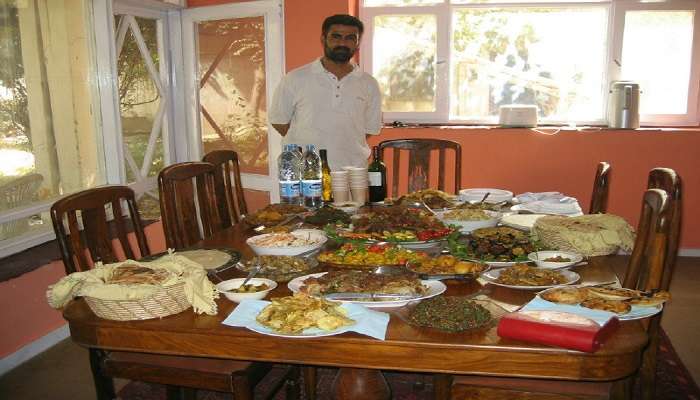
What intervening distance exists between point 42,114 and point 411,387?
2.38 meters

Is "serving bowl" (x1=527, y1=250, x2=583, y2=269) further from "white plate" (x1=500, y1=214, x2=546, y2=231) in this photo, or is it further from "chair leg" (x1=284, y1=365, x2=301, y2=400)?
"chair leg" (x1=284, y1=365, x2=301, y2=400)

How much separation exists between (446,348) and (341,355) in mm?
202

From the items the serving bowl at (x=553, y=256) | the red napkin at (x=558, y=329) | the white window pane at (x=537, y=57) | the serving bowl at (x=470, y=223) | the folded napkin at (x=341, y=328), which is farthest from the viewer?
the white window pane at (x=537, y=57)

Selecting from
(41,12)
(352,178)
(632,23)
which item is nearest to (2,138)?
(41,12)

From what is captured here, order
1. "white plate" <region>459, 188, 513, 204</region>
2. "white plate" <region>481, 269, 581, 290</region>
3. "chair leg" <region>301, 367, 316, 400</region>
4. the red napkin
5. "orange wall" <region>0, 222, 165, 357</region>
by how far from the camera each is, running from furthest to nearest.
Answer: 1. "orange wall" <region>0, 222, 165, 357</region>
2. "white plate" <region>459, 188, 513, 204</region>
3. "chair leg" <region>301, 367, 316, 400</region>
4. "white plate" <region>481, 269, 581, 290</region>
5. the red napkin

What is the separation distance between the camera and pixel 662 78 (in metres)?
4.40

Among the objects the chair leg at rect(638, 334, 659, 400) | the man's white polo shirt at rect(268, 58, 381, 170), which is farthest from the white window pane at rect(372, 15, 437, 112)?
the chair leg at rect(638, 334, 659, 400)

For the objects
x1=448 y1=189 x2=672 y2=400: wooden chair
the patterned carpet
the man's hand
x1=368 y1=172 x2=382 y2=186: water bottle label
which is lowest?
the patterned carpet

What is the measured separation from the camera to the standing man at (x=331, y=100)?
3.41 meters

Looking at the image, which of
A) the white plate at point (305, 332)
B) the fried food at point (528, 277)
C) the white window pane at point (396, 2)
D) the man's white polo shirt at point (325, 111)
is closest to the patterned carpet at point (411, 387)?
the fried food at point (528, 277)

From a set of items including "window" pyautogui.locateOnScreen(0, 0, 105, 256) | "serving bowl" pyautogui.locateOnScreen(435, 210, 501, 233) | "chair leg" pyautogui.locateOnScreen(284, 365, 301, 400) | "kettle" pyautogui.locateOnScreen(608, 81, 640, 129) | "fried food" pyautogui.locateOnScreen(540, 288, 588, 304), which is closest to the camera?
"fried food" pyautogui.locateOnScreen(540, 288, 588, 304)

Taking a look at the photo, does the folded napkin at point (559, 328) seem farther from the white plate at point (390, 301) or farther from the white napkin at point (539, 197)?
the white napkin at point (539, 197)

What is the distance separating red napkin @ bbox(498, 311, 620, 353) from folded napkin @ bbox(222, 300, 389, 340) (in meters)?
0.24

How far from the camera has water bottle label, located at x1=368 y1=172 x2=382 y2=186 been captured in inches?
108
